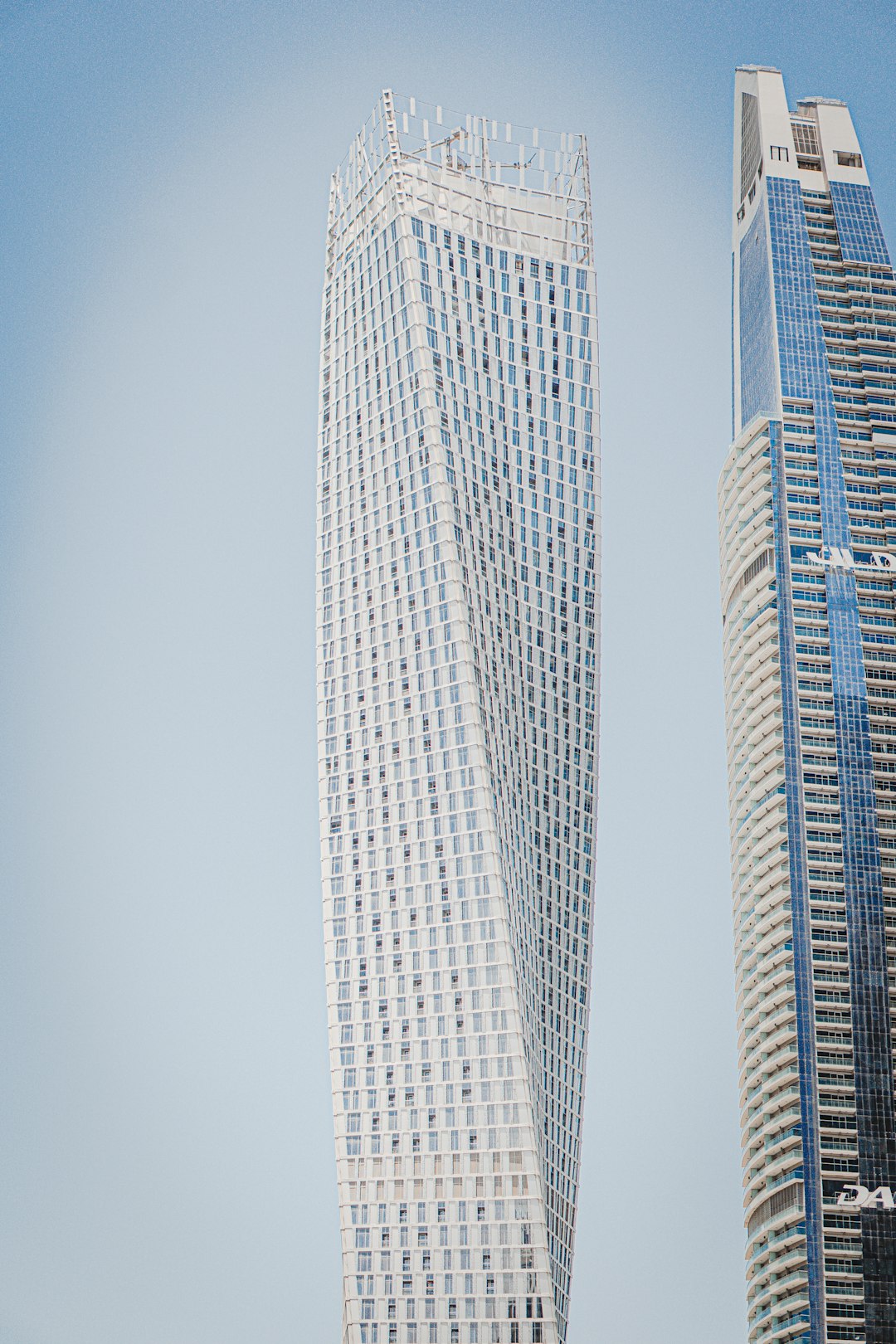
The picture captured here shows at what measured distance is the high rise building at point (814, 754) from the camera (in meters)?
154

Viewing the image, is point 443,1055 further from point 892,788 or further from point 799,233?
point 799,233

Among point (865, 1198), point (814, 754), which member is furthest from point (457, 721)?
point (865, 1198)

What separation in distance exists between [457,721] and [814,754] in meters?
34.5

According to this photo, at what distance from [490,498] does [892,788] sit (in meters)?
44.9

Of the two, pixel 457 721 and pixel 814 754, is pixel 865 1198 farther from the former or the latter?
pixel 457 721

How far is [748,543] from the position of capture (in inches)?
7121

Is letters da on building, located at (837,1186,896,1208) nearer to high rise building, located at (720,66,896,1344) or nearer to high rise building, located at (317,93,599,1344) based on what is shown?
high rise building, located at (720,66,896,1344)

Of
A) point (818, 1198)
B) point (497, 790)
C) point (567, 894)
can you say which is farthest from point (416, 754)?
point (818, 1198)

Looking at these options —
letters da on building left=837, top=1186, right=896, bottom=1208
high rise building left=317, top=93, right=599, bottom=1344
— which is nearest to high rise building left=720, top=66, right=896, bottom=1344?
letters da on building left=837, top=1186, right=896, bottom=1208

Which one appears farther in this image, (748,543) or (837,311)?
(837,311)

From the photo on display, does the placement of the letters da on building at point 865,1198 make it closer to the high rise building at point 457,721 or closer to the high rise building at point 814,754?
the high rise building at point 814,754

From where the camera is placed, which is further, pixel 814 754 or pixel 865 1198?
pixel 814 754

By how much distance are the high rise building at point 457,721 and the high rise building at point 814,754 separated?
15.7 meters

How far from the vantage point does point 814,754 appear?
169375mm
